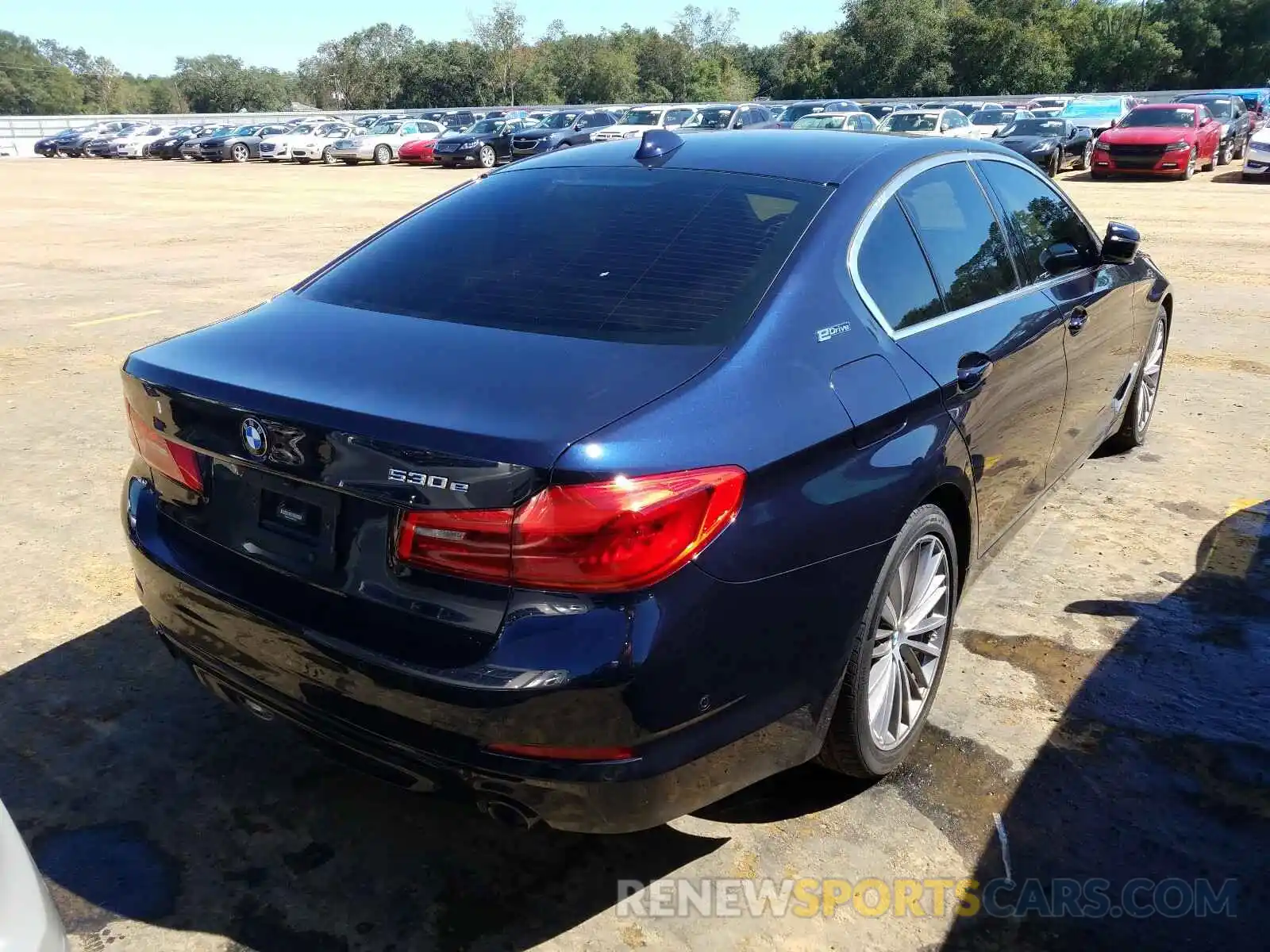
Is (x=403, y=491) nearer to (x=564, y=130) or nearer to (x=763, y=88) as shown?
(x=564, y=130)

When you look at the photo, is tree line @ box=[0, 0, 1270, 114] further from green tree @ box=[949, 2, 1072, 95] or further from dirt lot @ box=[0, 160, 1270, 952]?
dirt lot @ box=[0, 160, 1270, 952]

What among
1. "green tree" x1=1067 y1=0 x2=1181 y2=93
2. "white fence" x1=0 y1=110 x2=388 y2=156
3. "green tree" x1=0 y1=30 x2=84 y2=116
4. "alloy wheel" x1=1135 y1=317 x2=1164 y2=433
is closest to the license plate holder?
"alloy wheel" x1=1135 y1=317 x2=1164 y2=433

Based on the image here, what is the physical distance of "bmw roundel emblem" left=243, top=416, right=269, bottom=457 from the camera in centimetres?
228

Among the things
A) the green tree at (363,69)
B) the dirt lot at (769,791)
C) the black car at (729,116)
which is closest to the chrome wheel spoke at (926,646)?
the dirt lot at (769,791)

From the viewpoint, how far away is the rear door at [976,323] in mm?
2938

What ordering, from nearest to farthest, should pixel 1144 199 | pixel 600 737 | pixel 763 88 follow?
pixel 600 737 → pixel 1144 199 → pixel 763 88

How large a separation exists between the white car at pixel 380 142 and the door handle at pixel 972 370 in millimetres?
34755

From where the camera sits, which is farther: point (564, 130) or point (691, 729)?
point (564, 130)

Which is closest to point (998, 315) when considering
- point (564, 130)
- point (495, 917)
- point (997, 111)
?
point (495, 917)

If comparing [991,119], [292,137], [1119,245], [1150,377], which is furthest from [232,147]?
[1119,245]

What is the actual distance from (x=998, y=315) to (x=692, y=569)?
1.79 m

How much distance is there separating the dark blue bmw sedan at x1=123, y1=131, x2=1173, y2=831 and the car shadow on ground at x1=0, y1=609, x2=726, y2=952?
16.3 inches

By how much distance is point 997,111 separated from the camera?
2752cm

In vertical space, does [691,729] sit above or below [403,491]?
below
